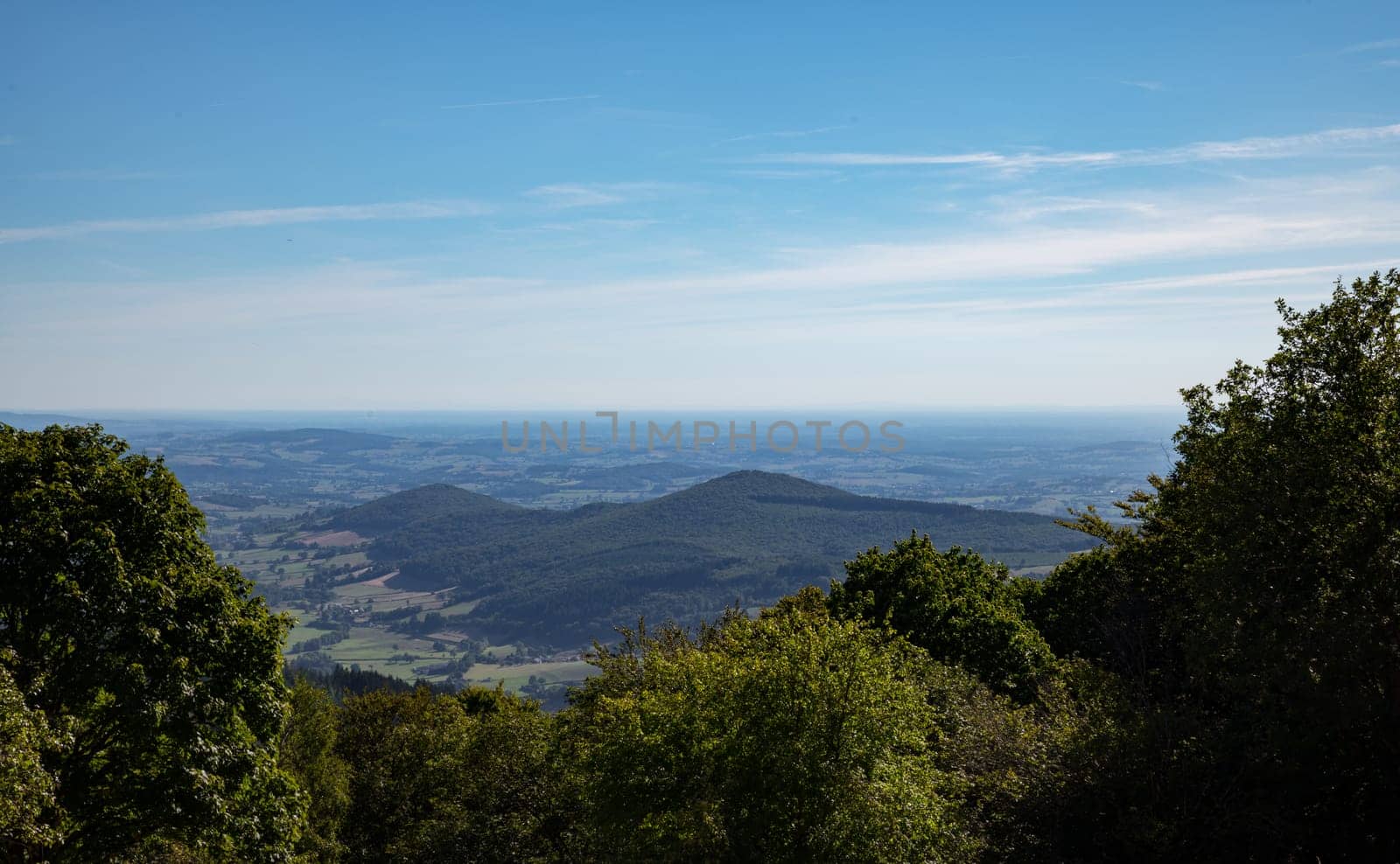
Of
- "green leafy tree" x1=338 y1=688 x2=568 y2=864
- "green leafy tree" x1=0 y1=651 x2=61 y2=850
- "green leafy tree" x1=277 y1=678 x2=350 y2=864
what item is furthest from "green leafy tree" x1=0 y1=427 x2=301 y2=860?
"green leafy tree" x1=277 y1=678 x2=350 y2=864

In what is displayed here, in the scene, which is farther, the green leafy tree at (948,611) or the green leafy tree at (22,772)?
the green leafy tree at (948,611)

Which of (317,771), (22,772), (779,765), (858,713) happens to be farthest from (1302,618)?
(317,771)

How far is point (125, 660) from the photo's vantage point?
17.3 metres

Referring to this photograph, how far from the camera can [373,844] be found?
34625mm

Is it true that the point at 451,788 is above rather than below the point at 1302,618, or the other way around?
below

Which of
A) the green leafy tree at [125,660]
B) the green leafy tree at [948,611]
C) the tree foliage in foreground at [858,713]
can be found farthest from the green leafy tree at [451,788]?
the green leafy tree at [948,611]

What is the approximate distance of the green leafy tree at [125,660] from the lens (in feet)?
55.9

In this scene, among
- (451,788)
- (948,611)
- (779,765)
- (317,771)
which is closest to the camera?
(779,765)

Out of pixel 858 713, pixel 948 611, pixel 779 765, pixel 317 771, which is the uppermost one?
pixel 858 713

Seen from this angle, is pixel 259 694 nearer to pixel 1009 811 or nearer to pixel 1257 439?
pixel 1009 811

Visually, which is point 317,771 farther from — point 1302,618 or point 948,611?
point 1302,618

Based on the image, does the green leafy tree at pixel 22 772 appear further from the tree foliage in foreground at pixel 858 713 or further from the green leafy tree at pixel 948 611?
the green leafy tree at pixel 948 611

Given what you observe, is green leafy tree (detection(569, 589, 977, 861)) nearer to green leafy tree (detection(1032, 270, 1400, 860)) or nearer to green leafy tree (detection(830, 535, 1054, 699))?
green leafy tree (detection(1032, 270, 1400, 860))

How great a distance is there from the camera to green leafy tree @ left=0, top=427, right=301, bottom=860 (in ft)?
55.9
